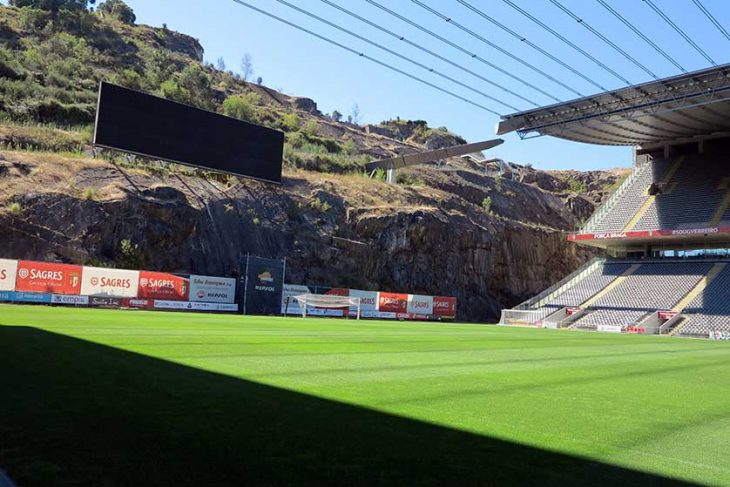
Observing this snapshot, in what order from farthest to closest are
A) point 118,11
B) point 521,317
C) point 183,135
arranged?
point 118,11
point 521,317
point 183,135

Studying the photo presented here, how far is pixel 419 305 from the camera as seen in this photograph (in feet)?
157

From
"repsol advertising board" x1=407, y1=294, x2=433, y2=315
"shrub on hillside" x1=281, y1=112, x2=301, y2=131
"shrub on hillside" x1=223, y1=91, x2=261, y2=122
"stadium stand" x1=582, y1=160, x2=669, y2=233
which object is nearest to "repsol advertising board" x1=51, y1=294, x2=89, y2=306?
"repsol advertising board" x1=407, y1=294, x2=433, y2=315

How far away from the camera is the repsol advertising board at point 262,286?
3834cm

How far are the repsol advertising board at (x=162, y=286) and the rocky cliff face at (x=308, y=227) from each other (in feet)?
22.3

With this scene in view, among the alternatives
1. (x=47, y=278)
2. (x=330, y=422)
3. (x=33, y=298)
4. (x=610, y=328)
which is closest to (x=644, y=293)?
(x=610, y=328)

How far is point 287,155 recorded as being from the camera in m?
63.2

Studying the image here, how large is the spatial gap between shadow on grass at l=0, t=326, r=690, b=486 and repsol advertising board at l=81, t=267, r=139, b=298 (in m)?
26.7

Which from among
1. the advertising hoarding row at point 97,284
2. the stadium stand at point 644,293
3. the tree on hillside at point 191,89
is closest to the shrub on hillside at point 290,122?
the tree on hillside at point 191,89

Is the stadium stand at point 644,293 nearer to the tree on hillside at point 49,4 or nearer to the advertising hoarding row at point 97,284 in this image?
the advertising hoarding row at point 97,284

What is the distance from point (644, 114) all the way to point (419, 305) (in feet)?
70.9

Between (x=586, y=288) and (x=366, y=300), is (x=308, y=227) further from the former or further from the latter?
(x=586, y=288)

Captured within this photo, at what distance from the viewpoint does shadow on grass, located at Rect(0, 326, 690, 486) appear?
3828 millimetres

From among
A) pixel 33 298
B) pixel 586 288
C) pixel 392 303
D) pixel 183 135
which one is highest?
pixel 183 135

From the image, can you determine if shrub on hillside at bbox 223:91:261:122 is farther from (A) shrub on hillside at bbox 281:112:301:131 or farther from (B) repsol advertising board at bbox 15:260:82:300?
(B) repsol advertising board at bbox 15:260:82:300
